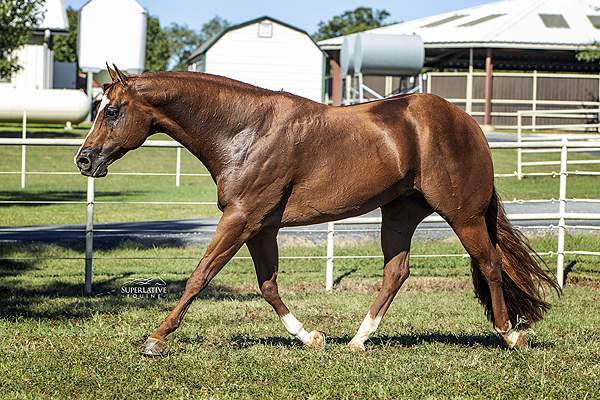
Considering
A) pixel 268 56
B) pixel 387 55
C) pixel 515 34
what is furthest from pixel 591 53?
pixel 268 56

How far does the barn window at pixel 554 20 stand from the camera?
29859 mm

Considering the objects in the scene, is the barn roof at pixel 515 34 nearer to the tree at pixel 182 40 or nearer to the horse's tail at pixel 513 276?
the horse's tail at pixel 513 276

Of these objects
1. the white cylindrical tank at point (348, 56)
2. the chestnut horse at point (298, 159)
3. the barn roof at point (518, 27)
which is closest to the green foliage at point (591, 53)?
the barn roof at point (518, 27)

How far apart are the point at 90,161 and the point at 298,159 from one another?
133 centimetres

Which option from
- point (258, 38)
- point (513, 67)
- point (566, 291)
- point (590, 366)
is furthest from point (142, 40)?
point (590, 366)

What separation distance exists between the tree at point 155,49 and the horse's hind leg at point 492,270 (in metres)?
49.0

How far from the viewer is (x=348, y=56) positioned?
23734mm

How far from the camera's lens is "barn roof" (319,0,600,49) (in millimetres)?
27516

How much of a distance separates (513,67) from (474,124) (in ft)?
96.7

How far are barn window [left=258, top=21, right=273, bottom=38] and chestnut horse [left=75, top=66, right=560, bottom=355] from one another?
26.0m

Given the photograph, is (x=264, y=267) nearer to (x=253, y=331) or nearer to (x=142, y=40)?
(x=253, y=331)

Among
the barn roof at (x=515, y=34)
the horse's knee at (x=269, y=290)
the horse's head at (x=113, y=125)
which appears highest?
the barn roof at (x=515, y=34)

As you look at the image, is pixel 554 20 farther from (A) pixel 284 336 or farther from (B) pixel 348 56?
(A) pixel 284 336

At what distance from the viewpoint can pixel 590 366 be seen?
4.32 meters
